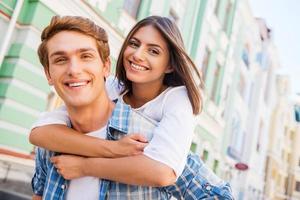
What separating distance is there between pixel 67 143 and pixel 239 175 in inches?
771

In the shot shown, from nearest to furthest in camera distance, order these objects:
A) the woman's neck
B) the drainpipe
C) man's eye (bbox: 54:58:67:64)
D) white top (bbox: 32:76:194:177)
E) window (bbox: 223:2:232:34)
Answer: white top (bbox: 32:76:194:177) → man's eye (bbox: 54:58:67:64) → the woman's neck → the drainpipe → window (bbox: 223:2:232:34)

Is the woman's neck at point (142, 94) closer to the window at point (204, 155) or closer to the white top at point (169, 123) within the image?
the white top at point (169, 123)

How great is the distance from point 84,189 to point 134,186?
0.74 ft

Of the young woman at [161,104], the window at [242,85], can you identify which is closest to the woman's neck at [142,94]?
the young woman at [161,104]

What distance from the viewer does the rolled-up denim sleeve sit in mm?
1892

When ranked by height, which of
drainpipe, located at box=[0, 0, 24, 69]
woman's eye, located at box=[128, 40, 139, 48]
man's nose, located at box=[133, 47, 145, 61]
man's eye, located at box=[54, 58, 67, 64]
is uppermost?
drainpipe, located at box=[0, 0, 24, 69]

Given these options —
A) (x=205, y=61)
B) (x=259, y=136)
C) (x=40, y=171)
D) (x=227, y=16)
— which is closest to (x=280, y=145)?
(x=259, y=136)

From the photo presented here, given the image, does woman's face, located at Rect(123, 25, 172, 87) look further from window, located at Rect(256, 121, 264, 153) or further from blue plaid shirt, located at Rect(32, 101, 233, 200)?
window, located at Rect(256, 121, 264, 153)

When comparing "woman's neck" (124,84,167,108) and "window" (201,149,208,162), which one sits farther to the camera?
"window" (201,149,208,162)

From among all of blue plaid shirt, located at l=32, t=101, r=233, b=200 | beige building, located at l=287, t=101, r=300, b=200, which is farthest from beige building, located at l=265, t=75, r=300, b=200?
blue plaid shirt, located at l=32, t=101, r=233, b=200

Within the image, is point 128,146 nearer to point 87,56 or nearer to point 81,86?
point 81,86

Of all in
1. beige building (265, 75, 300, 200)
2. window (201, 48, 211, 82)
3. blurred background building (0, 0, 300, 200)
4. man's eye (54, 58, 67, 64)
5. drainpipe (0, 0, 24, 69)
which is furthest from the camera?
beige building (265, 75, 300, 200)

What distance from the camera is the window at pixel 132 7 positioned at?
8436 millimetres

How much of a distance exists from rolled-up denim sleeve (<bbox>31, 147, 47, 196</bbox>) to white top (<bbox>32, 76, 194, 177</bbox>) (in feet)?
0.53
